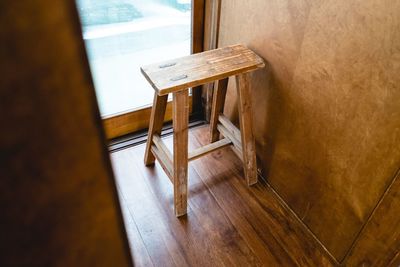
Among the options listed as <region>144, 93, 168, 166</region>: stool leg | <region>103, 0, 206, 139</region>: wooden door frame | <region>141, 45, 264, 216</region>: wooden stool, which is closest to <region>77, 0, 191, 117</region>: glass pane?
<region>103, 0, 206, 139</region>: wooden door frame

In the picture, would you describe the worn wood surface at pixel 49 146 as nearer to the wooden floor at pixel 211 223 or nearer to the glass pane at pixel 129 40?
the wooden floor at pixel 211 223

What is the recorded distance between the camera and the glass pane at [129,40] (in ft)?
5.36

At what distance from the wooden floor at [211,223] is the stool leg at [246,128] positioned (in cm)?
11

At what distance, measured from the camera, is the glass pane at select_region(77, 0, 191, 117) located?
64.3 inches

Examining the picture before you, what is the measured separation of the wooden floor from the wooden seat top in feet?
2.31

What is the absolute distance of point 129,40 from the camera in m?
1.80

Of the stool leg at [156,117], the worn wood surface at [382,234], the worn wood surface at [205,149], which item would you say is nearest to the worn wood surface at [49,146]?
the worn wood surface at [382,234]

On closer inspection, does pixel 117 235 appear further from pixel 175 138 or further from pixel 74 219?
pixel 175 138

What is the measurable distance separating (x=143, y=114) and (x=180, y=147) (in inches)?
28.0

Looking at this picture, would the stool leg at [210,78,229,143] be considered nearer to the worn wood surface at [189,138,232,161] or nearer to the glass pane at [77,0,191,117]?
the worn wood surface at [189,138,232,161]

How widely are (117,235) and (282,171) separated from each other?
4.34ft

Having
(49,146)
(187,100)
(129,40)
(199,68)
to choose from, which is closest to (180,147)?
(187,100)

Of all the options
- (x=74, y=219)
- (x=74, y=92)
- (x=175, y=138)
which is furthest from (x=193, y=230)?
(x=74, y=92)

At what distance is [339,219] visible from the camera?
132 cm
